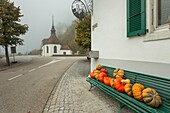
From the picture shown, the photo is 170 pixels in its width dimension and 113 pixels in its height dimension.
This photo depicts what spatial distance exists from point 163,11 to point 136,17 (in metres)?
0.64

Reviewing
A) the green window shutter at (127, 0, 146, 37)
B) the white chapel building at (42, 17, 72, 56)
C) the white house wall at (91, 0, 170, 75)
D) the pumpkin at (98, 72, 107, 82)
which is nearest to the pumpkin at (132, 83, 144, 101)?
the white house wall at (91, 0, 170, 75)

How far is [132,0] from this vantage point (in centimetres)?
369

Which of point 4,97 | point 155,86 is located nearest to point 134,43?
point 155,86

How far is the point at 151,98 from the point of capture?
2578 millimetres

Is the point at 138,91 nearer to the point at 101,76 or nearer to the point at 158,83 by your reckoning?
the point at 158,83

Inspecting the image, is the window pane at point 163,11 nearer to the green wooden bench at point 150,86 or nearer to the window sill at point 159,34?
the window sill at point 159,34

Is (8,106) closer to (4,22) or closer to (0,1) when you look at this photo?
(4,22)

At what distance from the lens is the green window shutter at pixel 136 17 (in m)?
3.34

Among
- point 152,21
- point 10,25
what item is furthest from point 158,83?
point 10,25

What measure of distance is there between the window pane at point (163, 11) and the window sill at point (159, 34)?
0.18 metres

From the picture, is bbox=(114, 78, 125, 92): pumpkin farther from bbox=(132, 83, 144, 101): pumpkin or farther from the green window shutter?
the green window shutter

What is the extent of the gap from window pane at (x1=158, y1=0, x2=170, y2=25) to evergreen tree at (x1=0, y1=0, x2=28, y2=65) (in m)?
16.8

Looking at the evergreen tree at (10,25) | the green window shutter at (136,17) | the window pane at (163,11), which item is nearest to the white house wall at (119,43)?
the green window shutter at (136,17)

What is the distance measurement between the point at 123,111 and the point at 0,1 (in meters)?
19.7
